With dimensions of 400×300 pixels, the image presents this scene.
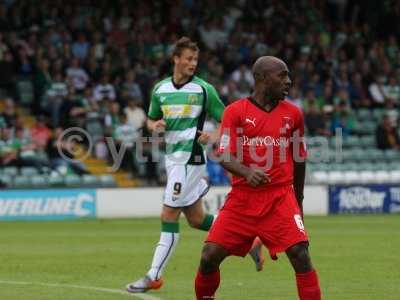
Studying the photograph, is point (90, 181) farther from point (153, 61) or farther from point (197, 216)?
point (197, 216)

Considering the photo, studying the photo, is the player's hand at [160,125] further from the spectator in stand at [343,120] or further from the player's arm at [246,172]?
the spectator in stand at [343,120]

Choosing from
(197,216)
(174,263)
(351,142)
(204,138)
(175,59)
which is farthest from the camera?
(351,142)

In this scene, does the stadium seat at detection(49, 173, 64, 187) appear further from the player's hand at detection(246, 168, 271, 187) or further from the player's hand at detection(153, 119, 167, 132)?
the player's hand at detection(246, 168, 271, 187)

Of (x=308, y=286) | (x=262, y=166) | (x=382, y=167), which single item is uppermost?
(x=262, y=166)

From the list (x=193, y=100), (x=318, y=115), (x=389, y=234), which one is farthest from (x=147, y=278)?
(x=318, y=115)

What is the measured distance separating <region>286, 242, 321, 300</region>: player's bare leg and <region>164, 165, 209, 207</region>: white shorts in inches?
119

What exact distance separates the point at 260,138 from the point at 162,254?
2.86 metres

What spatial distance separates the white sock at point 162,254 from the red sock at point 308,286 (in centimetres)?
284

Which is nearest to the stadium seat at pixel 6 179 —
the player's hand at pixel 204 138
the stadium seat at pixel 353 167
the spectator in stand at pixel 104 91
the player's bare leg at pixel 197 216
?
the spectator in stand at pixel 104 91

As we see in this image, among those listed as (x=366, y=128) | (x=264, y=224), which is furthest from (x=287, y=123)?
(x=366, y=128)

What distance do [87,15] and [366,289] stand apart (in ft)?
58.7

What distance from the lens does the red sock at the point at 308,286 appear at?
8242 millimetres

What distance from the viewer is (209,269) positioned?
868 cm

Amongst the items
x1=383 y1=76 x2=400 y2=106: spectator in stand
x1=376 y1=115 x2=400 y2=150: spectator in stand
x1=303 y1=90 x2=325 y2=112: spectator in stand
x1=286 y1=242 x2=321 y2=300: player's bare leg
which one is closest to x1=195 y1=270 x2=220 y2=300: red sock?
x1=286 y1=242 x2=321 y2=300: player's bare leg
